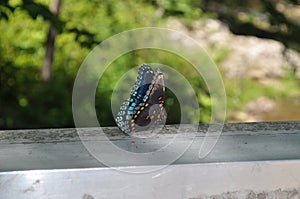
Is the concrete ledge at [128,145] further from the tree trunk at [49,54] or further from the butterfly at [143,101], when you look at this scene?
the tree trunk at [49,54]

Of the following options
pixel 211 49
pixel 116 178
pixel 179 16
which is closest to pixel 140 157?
pixel 116 178

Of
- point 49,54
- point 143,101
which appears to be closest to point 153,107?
point 143,101

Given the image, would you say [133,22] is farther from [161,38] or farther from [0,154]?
[0,154]

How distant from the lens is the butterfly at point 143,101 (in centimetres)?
122

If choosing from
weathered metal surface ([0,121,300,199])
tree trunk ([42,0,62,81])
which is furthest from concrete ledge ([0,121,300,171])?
tree trunk ([42,0,62,81])

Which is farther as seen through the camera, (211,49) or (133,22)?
(211,49)

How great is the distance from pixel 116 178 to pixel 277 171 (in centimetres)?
30

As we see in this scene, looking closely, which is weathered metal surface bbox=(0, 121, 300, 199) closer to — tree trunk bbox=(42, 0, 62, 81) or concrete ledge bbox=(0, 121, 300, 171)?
concrete ledge bbox=(0, 121, 300, 171)

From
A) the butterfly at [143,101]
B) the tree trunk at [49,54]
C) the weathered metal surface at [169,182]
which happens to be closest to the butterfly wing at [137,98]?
the butterfly at [143,101]

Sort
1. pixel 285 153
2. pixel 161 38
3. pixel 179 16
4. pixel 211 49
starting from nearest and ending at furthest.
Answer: pixel 285 153 < pixel 179 16 < pixel 161 38 < pixel 211 49

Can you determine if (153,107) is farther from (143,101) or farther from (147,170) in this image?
(147,170)

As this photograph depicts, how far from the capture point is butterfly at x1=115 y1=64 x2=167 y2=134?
1221mm

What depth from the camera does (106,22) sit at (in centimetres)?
379

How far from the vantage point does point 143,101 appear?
4.02 ft
